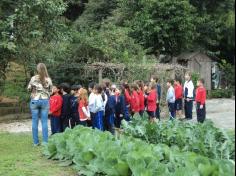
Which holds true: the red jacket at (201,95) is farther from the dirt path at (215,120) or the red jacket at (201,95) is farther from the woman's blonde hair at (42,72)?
the woman's blonde hair at (42,72)

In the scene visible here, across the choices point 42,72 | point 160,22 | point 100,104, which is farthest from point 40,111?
point 160,22

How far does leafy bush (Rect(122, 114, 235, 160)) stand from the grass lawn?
186 cm

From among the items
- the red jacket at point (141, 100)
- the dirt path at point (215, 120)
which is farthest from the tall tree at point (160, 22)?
the red jacket at point (141, 100)

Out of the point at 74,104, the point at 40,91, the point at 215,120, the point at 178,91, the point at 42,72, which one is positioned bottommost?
the point at 215,120

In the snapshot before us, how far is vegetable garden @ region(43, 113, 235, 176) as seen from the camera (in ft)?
19.6

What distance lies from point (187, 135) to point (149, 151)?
2.24 meters

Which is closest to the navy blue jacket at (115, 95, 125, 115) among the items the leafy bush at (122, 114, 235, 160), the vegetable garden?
the leafy bush at (122, 114, 235, 160)

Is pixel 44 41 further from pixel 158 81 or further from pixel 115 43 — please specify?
pixel 158 81

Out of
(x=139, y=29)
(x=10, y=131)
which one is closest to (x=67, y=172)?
(x=10, y=131)

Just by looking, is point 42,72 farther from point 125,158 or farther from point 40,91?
point 125,158

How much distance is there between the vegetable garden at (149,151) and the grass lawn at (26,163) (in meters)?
0.21

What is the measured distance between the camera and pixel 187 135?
8578 mm

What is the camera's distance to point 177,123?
1006 centimetres

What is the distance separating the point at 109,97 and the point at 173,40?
13.8 m
